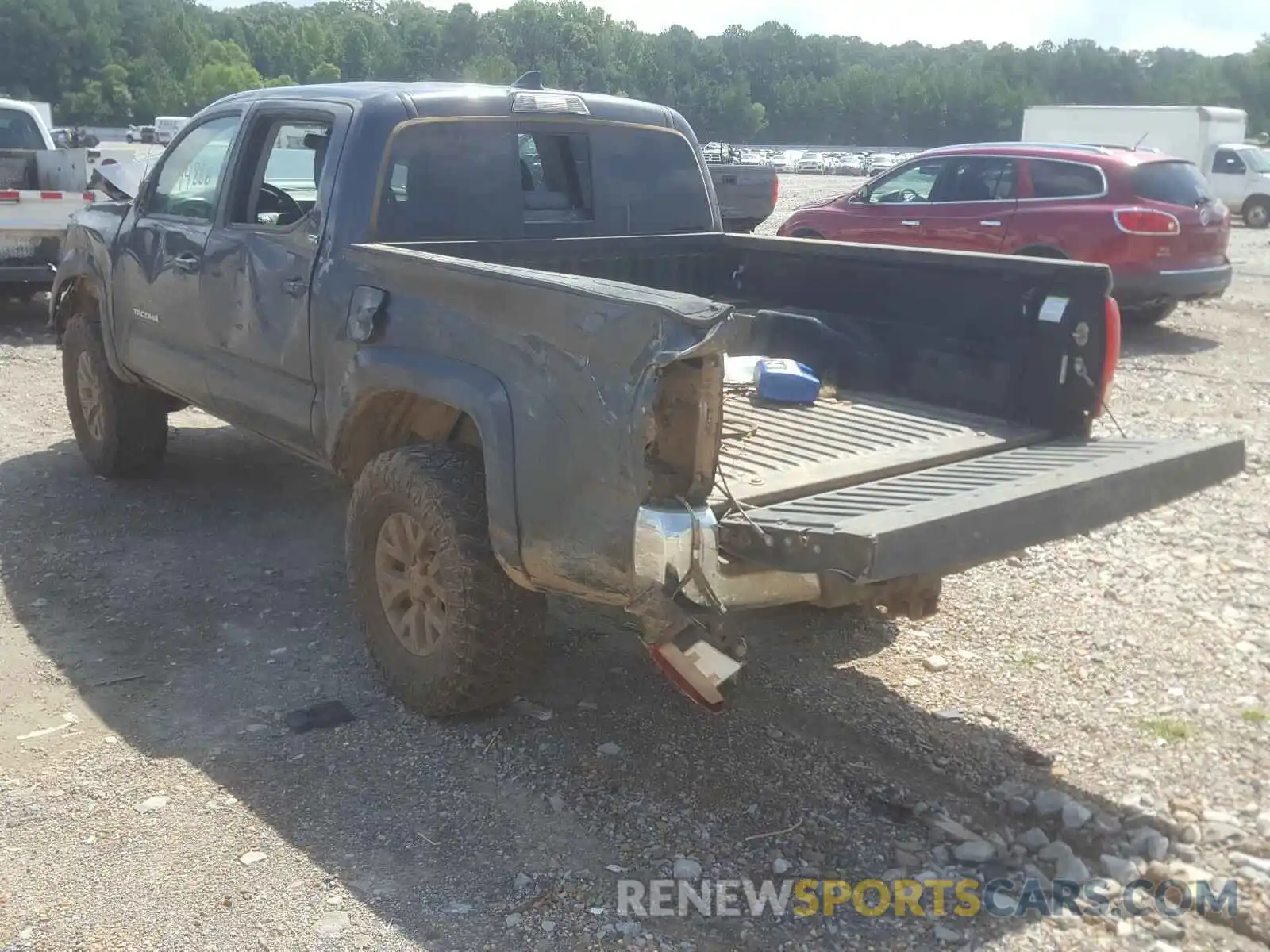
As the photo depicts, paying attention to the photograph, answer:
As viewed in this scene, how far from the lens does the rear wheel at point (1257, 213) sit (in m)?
27.4

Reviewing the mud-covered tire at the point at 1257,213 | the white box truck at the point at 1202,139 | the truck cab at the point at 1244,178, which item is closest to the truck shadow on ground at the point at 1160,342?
the white box truck at the point at 1202,139

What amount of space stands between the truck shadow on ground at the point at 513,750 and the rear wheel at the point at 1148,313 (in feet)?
29.0

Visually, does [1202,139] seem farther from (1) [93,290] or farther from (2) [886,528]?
(2) [886,528]

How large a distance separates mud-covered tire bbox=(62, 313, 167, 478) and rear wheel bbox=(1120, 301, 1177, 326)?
937cm

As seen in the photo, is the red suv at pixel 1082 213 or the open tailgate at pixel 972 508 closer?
the open tailgate at pixel 972 508

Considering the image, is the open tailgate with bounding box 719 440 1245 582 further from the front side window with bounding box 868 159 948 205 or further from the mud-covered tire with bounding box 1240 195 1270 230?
the mud-covered tire with bounding box 1240 195 1270 230

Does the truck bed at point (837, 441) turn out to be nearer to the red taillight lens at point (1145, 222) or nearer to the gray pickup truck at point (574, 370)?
the gray pickup truck at point (574, 370)

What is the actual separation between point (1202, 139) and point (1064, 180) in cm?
1761

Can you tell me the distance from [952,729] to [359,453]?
7.38ft

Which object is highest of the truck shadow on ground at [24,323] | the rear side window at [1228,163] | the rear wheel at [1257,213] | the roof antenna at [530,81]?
the roof antenna at [530,81]

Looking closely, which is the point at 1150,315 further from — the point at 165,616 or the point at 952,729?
the point at 165,616

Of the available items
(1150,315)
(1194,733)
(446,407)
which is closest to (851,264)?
(446,407)

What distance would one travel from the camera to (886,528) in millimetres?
3008

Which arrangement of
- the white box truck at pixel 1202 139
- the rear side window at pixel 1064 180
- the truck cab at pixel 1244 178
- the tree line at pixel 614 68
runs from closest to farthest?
the rear side window at pixel 1064 180, the white box truck at pixel 1202 139, the truck cab at pixel 1244 178, the tree line at pixel 614 68
